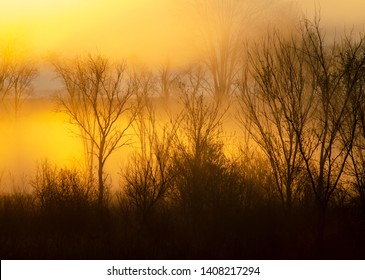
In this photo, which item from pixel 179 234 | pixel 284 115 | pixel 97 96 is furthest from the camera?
pixel 97 96

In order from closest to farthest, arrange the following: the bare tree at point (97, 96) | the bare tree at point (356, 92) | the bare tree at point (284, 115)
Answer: the bare tree at point (356, 92) → the bare tree at point (284, 115) → the bare tree at point (97, 96)

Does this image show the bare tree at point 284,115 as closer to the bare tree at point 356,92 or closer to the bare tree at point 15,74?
the bare tree at point 356,92

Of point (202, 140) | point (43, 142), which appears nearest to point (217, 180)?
point (202, 140)

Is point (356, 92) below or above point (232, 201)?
above

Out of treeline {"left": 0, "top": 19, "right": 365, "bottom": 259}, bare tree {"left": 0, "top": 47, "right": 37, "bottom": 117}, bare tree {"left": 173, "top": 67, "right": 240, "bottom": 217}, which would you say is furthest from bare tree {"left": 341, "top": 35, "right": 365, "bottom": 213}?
bare tree {"left": 0, "top": 47, "right": 37, "bottom": 117}

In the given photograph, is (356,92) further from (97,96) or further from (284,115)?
(97,96)

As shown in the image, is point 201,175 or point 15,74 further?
point 15,74

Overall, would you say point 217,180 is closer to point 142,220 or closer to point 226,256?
point 142,220

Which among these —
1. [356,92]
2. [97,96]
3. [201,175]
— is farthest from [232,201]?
[97,96]

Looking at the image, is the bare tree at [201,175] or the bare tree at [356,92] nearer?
the bare tree at [356,92]

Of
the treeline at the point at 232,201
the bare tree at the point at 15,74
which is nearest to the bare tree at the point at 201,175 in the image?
the treeline at the point at 232,201

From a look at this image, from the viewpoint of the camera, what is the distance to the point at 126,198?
13664 mm

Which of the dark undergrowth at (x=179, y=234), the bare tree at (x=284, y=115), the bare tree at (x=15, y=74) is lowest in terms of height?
the dark undergrowth at (x=179, y=234)

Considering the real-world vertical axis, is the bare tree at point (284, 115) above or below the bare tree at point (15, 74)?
below
